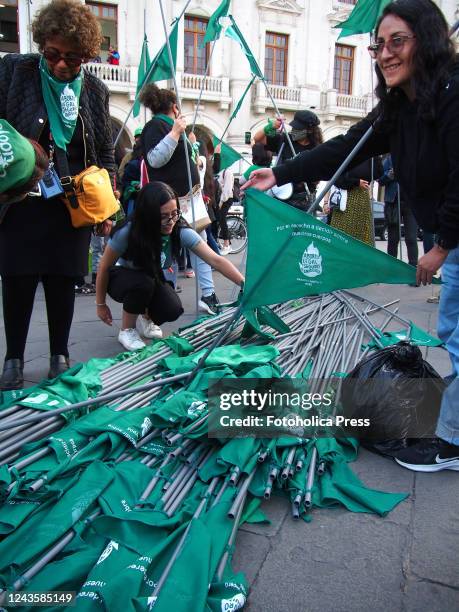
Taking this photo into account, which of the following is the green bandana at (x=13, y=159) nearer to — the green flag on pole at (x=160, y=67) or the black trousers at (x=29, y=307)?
the black trousers at (x=29, y=307)

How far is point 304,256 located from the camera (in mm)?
2309

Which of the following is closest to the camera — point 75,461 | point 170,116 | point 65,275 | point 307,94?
point 75,461

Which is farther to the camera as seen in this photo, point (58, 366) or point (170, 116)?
point (170, 116)

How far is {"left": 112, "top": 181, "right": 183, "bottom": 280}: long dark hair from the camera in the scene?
338 centimetres

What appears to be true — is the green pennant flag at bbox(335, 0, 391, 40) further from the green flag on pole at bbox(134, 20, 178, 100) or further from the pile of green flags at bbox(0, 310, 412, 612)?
the pile of green flags at bbox(0, 310, 412, 612)

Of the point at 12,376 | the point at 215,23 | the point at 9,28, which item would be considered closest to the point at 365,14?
the point at 215,23

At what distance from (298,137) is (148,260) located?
8.62ft

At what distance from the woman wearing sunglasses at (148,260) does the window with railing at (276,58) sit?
21990mm

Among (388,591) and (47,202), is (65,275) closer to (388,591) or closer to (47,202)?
(47,202)

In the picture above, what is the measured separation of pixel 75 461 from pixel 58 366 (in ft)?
3.90

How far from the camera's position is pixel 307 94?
24094 mm

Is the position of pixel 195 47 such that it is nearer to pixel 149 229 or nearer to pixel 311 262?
pixel 149 229

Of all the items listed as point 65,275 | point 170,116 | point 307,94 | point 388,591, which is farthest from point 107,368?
point 307,94

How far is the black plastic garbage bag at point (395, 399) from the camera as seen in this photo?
241 cm
